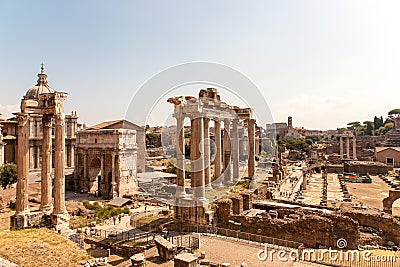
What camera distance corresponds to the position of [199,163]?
61.2ft

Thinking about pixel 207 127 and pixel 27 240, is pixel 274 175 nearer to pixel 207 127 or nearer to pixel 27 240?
pixel 207 127

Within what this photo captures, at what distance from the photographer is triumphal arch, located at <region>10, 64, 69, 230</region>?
1534 centimetres

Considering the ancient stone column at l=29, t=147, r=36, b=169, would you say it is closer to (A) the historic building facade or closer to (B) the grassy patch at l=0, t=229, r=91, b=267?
(A) the historic building facade

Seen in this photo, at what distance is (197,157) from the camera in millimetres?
18766

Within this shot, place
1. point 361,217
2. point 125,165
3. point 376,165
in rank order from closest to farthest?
point 361,217 → point 125,165 → point 376,165

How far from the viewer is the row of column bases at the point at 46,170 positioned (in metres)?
15.5

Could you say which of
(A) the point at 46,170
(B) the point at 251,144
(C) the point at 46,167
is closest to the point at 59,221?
(A) the point at 46,170

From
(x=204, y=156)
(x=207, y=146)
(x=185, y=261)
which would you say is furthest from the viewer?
(x=207, y=146)

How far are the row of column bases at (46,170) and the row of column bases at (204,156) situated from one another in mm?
7101

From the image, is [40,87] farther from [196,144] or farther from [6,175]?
[196,144]

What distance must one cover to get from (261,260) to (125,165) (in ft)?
88.8

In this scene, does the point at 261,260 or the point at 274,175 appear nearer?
the point at 261,260

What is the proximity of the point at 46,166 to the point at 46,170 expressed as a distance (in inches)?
8.7

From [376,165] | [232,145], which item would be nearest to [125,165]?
[232,145]
